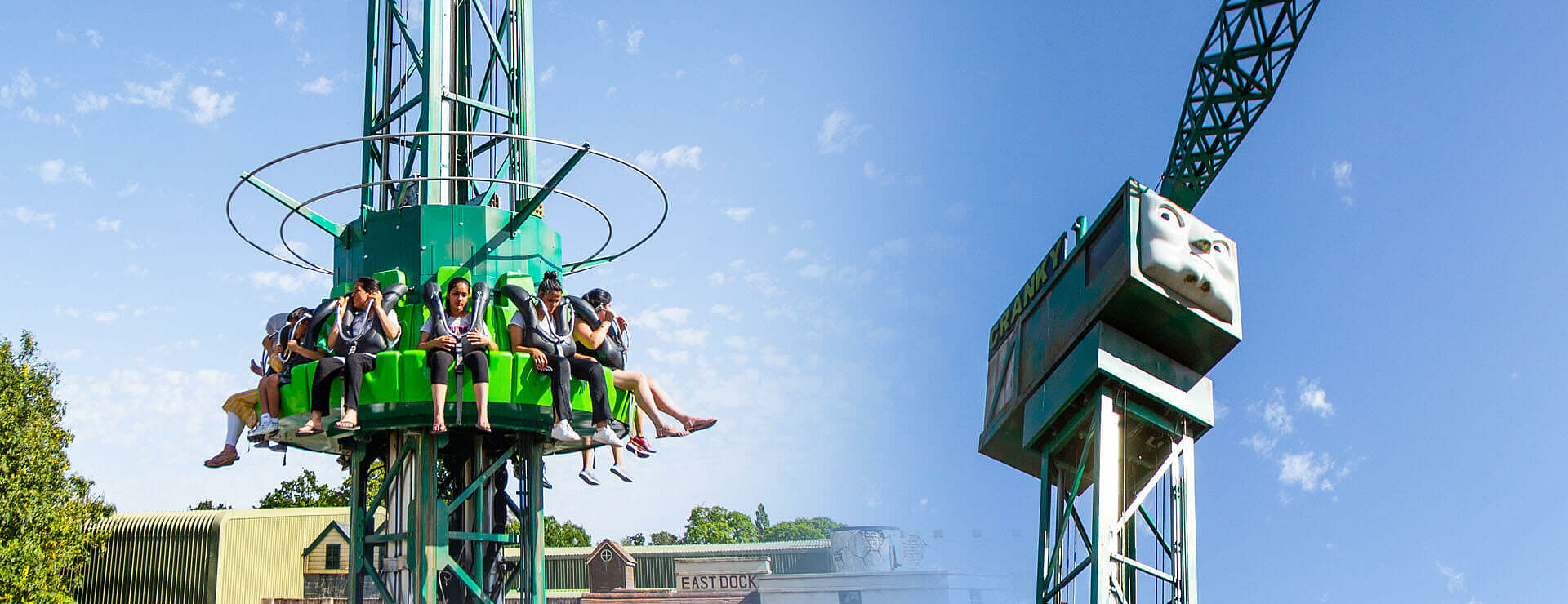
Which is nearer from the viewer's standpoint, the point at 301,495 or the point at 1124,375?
the point at 1124,375

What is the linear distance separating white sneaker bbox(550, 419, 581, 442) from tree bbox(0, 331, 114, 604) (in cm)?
2432

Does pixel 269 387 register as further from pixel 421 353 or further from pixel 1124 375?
pixel 1124 375

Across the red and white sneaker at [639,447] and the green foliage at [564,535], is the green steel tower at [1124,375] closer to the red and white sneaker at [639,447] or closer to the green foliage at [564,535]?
the red and white sneaker at [639,447]

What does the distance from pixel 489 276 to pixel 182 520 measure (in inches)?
1127

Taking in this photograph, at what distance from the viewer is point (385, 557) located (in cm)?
2116

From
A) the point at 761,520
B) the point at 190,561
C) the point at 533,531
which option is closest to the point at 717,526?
the point at 761,520

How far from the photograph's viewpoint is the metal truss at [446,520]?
20719 mm

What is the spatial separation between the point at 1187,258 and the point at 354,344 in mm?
11464

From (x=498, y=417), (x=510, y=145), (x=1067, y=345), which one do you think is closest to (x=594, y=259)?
(x=510, y=145)

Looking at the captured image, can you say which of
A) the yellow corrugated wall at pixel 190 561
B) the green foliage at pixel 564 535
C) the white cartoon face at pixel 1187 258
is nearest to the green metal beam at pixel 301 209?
the white cartoon face at pixel 1187 258

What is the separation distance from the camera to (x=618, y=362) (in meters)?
21.4

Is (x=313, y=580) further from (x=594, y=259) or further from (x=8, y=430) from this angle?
(x=594, y=259)

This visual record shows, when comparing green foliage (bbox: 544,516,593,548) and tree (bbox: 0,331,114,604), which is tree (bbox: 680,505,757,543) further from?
tree (bbox: 0,331,114,604)

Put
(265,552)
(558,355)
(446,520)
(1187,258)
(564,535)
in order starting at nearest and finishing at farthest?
(1187,258)
(558,355)
(446,520)
(265,552)
(564,535)
